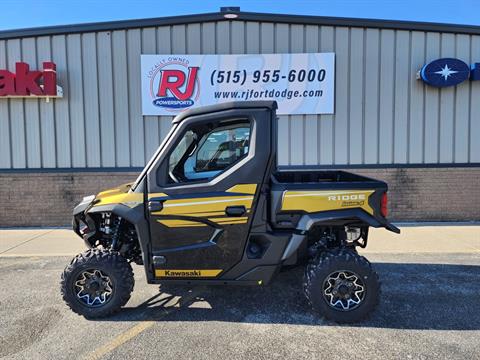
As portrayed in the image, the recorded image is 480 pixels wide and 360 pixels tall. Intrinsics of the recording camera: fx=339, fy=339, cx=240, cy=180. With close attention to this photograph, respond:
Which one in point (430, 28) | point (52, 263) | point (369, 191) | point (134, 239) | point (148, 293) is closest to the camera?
point (369, 191)

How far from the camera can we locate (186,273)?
11.5 ft

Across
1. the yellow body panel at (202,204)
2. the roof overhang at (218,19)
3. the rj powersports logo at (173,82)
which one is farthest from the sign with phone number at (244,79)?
the yellow body panel at (202,204)

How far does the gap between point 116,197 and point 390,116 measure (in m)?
7.17

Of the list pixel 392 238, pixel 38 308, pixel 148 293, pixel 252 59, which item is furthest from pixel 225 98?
pixel 38 308

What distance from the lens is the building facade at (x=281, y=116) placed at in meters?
8.18

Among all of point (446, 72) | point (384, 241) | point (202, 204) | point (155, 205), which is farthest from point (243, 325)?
point (446, 72)

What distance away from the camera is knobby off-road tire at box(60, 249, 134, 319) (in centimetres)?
350

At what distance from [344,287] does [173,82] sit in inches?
256

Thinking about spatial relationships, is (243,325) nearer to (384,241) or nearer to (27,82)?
(384,241)

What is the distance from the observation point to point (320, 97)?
27.1ft

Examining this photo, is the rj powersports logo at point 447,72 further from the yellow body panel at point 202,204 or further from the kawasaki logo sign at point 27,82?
the kawasaki logo sign at point 27,82

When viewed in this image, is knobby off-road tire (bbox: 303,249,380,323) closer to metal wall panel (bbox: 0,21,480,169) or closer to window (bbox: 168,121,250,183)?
window (bbox: 168,121,250,183)

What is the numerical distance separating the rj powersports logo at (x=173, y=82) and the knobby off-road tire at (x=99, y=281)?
5.41 meters

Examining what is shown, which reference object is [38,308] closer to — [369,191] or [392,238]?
[369,191]
